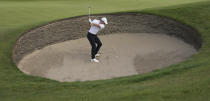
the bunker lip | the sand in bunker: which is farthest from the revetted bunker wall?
the sand in bunker

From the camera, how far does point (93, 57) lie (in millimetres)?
11984

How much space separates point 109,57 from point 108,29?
3453 millimetres

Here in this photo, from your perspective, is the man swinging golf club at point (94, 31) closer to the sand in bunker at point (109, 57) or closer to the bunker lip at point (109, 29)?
the sand in bunker at point (109, 57)

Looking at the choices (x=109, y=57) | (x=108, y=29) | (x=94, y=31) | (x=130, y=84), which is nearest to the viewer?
(x=130, y=84)

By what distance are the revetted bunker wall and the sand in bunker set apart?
340mm

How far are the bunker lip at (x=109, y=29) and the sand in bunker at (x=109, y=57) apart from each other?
33cm

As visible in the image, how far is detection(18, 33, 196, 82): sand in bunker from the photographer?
11.0 meters

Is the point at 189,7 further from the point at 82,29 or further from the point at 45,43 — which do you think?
the point at 45,43

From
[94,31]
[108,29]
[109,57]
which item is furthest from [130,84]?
[108,29]

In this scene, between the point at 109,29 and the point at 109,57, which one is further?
the point at 109,29

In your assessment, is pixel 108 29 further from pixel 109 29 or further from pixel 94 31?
pixel 94 31

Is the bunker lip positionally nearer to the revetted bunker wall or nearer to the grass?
the revetted bunker wall

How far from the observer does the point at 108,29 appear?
15.6m

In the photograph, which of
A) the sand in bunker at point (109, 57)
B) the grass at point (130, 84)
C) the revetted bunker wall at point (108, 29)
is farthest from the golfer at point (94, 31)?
the grass at point (130, 84)
